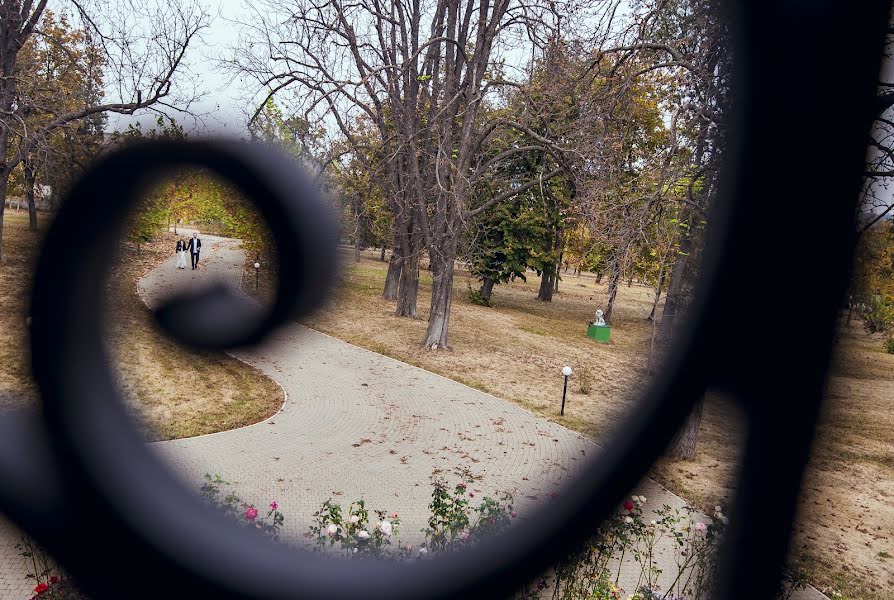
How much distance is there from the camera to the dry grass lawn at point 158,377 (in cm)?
650

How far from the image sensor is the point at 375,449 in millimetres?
6398

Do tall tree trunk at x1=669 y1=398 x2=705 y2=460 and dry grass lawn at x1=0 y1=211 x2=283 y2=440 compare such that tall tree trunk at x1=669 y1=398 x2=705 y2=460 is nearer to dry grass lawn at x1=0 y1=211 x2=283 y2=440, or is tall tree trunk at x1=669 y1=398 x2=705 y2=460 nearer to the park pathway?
the park pathway

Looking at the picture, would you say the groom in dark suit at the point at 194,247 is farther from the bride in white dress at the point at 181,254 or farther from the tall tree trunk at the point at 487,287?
the tall tree trunk at the point at 487,287

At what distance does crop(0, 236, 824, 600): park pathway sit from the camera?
5.05 meters

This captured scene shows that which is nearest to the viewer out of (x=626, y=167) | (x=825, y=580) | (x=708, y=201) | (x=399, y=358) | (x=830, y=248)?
(x=825, y=580)

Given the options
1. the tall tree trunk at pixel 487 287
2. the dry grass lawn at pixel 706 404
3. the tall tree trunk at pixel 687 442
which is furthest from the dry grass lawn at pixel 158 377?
the tall tree trunk at pixel 487 287

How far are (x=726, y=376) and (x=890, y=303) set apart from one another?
8.55 m

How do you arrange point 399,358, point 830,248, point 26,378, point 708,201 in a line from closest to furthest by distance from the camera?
point 830,248
point 708,201
point 26,378
point 399,358

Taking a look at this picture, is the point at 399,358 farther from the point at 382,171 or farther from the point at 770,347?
the point at 770,347

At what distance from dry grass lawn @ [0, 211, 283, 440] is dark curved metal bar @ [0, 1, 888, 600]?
→ 1286mm

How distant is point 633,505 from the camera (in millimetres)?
4391

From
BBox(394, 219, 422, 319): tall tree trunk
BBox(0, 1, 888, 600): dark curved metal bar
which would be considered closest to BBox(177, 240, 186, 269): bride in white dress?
BBox(394, 219, 422, 319): tall tree trunk

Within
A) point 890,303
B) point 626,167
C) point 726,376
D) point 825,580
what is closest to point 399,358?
point 626,167

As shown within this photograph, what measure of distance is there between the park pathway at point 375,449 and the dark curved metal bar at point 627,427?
430 mm
